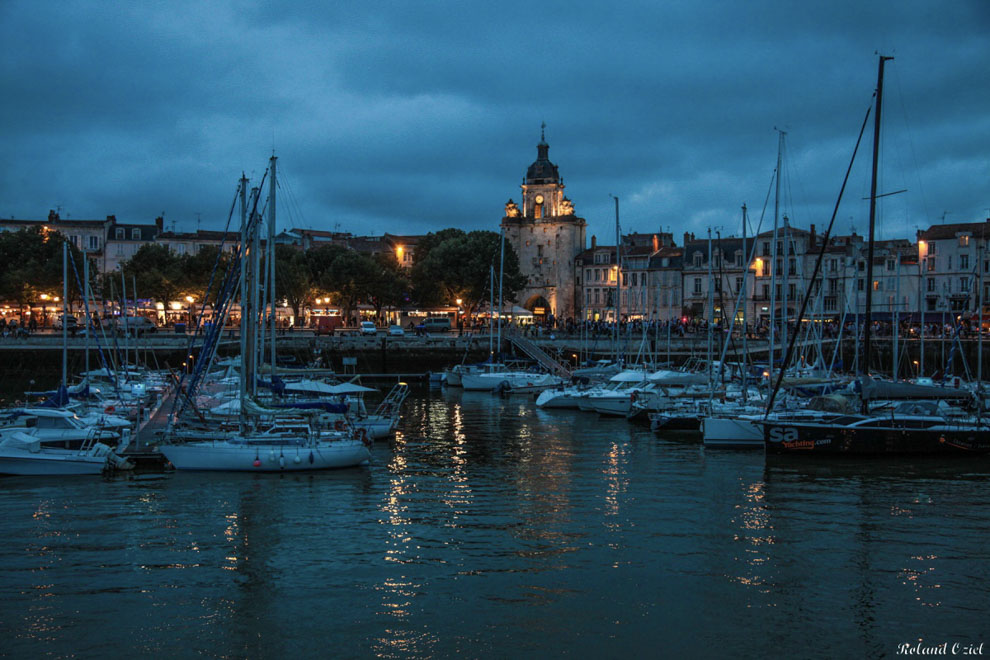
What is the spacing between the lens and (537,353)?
71750 mm

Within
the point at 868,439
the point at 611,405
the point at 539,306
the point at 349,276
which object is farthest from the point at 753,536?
the point at 539,306

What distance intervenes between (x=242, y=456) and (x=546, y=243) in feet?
266

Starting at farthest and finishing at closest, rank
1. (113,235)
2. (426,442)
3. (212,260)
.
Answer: (113,235) → (212,260) → (426,442)

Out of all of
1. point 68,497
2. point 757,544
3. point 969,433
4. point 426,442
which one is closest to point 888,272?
point 969,433

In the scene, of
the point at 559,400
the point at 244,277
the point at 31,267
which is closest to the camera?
the point at 244,277

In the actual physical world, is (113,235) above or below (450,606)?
above

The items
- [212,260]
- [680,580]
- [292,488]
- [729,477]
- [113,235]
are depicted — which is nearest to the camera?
[680,580]

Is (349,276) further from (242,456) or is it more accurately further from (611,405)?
(242,456)

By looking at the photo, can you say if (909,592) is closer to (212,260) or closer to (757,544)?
(757,544)

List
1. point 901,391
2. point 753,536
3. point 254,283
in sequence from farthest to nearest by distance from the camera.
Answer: point 901,391
point 254,283
point 753,536

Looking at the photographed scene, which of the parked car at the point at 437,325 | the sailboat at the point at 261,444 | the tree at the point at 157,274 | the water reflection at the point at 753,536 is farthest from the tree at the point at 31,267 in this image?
the water reflection at the point at 753,536

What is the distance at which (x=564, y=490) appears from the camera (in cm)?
2658

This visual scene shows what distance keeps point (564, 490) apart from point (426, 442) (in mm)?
10948

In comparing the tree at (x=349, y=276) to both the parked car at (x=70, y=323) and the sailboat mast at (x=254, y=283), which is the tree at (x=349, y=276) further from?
the sailboat mast at (x=254, y=283)
